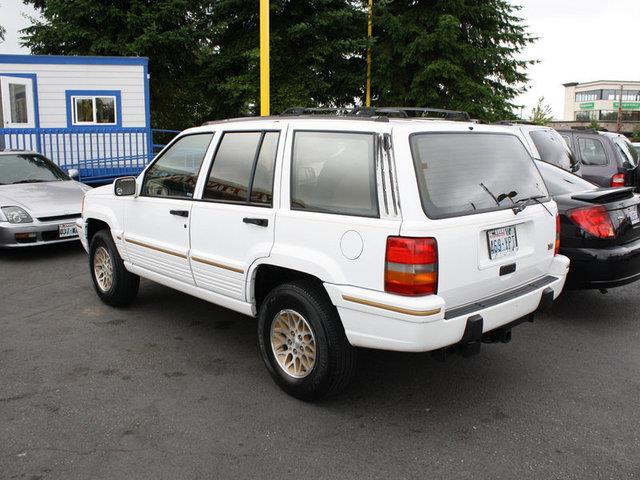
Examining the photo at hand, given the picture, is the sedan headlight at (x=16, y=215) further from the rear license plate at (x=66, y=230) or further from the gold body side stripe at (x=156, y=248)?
the gold body side stripe at (x=156, y=248)

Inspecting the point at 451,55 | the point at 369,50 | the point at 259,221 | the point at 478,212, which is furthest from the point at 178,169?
the point at 369,50

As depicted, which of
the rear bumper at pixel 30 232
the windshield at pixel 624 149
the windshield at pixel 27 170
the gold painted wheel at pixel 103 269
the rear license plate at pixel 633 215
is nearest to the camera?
the rear license plate at pixel 633 215

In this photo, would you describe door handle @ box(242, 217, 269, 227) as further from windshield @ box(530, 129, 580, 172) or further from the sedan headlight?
windshield @ box(530, 129, 580, 172)

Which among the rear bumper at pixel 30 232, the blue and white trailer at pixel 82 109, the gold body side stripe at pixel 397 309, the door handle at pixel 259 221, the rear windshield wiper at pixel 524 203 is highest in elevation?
the blue and white trailer at pixel 82 109

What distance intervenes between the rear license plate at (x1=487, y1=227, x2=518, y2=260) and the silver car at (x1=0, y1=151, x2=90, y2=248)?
6218 mm

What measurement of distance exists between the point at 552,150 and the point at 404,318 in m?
7.06

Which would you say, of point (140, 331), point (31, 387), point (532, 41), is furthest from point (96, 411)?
point (532, 41)

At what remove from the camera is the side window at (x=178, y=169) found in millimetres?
4633

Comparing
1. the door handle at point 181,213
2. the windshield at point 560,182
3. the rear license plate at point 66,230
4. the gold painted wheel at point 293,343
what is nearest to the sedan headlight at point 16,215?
the rear license plate at point 66,230

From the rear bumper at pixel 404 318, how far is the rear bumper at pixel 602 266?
2011 mm

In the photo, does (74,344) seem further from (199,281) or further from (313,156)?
(313,156)

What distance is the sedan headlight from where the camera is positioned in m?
7.77

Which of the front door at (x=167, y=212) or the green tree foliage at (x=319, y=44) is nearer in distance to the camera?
the front door at (x=167, y=212)

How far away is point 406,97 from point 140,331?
17323 millimetres
